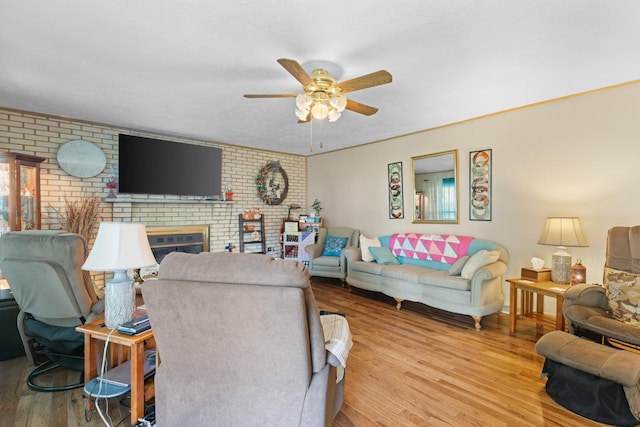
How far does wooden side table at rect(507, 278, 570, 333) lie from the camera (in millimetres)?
2670

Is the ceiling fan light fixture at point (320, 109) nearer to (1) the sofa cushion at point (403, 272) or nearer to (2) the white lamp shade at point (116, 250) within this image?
(2) the white lamp shade at point (116, 250)

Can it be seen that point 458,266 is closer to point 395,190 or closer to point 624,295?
point 624,295

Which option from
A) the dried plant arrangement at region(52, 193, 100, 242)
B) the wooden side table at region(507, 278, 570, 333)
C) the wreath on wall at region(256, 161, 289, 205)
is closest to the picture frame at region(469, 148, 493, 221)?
the wooden side table at region(507, 278, 570, 333)

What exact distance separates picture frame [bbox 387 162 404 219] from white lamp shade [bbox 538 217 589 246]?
2031 mm

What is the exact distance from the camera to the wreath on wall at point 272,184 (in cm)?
566

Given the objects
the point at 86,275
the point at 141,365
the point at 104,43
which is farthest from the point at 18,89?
the point at 141,365

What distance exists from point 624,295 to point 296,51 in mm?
2991

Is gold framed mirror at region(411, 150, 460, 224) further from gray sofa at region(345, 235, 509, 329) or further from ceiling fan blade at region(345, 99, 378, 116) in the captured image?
ceiling fan blade at region(345, 99, 378, 116)

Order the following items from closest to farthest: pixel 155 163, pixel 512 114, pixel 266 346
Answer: pixel 266 346, pixel 512 114, pixel 155 163

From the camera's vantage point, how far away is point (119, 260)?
173cm

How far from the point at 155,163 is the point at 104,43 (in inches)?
98.9

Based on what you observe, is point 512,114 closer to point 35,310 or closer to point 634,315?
point 634,315

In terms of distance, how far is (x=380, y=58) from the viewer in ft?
7.44

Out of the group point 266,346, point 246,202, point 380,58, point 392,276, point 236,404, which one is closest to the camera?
point 266,346
